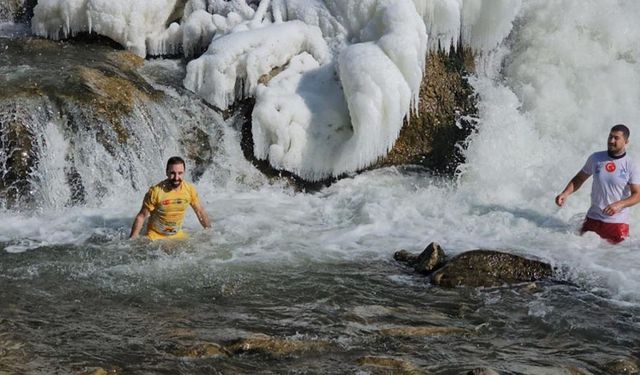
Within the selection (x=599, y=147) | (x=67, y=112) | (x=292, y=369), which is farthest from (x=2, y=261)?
(x=599, y=147)

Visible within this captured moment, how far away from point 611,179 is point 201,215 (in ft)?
13.7

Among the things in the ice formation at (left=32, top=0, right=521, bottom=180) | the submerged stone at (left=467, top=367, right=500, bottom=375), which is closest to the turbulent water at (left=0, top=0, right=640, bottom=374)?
the submerged stone at (left=467, top=367, right=500, bottom=375)

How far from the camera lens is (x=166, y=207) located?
792 cm

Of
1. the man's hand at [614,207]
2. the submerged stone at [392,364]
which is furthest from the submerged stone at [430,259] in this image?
the submerged stone at [392,364]

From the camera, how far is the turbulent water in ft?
18.0

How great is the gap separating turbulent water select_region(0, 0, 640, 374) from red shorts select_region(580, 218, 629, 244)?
0.33ft

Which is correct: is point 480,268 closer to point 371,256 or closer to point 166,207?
point 371,256

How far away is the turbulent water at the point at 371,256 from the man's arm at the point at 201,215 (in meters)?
0.13

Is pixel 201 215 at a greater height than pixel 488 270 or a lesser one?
greater

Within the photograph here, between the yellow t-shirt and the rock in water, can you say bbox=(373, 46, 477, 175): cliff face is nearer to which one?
the yellow t-shirt

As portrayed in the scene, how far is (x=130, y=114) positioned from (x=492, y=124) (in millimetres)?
5007

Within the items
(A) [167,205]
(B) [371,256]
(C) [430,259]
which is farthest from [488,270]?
(A) [167,205]

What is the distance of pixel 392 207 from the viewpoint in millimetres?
9727

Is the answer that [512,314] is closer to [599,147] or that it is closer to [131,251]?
[131,251]
